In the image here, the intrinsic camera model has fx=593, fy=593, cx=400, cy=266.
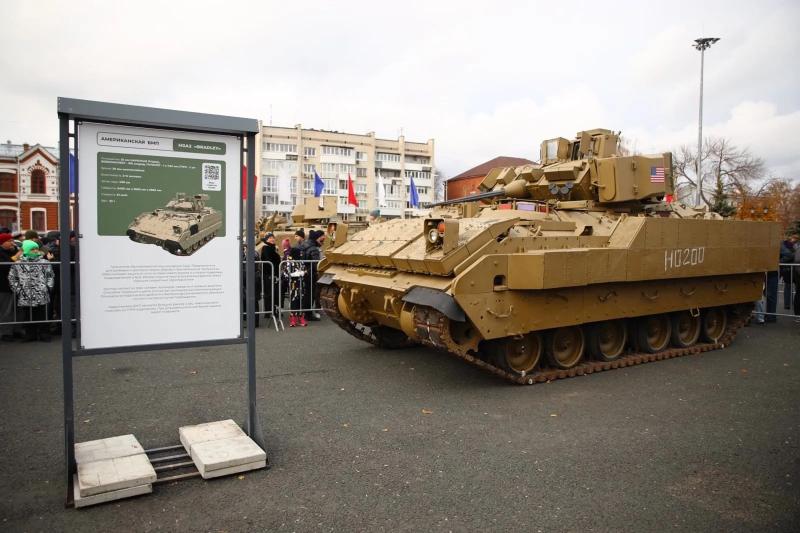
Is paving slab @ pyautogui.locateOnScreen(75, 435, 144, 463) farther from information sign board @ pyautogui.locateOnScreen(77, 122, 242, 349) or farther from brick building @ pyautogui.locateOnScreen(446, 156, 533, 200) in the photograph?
brick building @ pyautogui.locateOnScreen(446, 156, 533, 200)

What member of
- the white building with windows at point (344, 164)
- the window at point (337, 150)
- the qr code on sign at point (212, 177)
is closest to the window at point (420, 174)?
the white building with windows at point (344, 164)

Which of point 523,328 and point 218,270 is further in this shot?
point 523,328

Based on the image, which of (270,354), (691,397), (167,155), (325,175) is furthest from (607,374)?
(325,175)

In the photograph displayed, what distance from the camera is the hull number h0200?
8500 millimetres

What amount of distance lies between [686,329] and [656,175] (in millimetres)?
2702

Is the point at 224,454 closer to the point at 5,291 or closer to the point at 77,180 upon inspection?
the point at 77,180

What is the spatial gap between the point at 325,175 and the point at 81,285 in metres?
60.2

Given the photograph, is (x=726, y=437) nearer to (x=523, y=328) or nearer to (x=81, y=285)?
(x=523, y=328)

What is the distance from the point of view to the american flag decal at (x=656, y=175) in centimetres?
918

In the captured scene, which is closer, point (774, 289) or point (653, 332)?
point (653, 332)

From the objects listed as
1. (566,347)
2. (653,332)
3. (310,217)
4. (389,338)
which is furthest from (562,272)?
(310,217)

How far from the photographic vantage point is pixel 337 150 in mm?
64438

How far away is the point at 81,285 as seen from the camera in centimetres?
438

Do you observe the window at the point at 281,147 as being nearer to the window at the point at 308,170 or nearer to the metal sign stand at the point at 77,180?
the window at the point at 308,170
